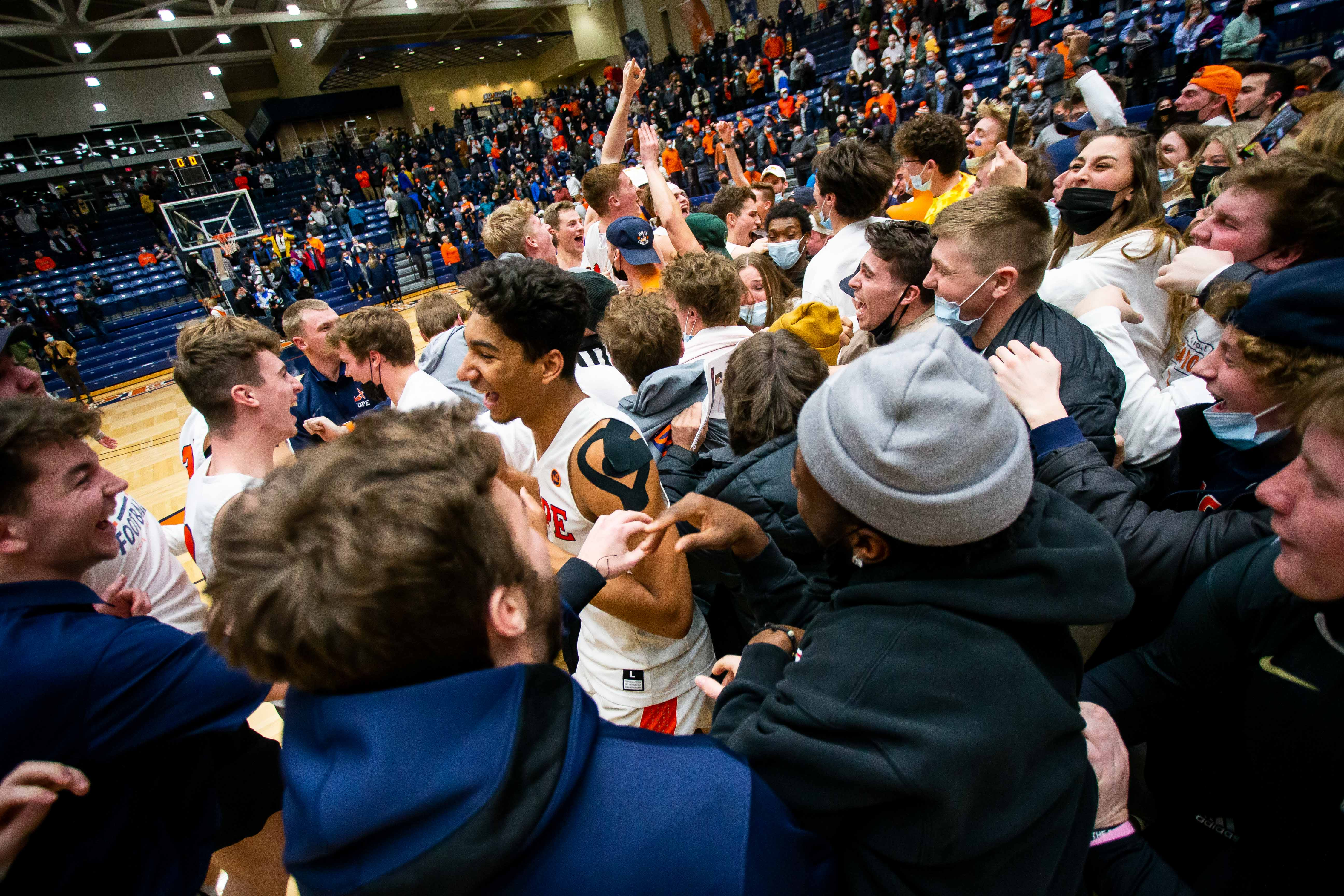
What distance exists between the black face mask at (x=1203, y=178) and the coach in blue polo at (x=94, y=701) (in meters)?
4.58

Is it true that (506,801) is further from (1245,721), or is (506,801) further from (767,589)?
(1245,721)

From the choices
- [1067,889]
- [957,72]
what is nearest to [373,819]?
[1067,889]

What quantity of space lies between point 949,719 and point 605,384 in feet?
7.35

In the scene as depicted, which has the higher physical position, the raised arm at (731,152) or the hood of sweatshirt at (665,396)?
the raised arm at (731,152)

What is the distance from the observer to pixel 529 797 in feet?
2.47

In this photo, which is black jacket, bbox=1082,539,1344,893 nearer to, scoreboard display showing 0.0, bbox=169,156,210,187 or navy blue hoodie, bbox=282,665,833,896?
navy blue hoodie, bbox=282,665,833,896

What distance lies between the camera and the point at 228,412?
2520mm

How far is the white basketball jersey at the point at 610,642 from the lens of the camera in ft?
6.36

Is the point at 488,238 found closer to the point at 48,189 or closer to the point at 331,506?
the point at 331,506

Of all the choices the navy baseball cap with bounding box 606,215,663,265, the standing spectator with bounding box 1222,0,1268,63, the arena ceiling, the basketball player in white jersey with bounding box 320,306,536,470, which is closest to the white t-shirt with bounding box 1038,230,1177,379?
the navy baseball cap with bounding box 606,215,663,265

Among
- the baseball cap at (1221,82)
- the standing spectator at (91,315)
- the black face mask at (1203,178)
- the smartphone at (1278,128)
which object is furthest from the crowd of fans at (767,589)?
the standing spectator at (91,315)

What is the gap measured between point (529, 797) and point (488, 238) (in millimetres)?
4157

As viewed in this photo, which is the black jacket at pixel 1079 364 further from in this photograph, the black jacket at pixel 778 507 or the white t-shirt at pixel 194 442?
the white t-shirt at pixel 194 442

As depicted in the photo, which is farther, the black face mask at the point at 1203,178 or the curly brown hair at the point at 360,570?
the black face mask at the point at 1203,178
